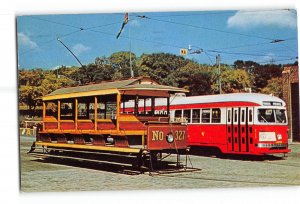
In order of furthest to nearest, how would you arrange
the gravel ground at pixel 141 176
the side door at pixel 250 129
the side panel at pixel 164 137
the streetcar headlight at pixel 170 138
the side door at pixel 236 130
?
the side door at pixel 236 130
the side door at pixel 250 129
the streetcar headlight at pixel 170 138
the side panel at pixel 164 137
the gravel ground at pixel 141 176

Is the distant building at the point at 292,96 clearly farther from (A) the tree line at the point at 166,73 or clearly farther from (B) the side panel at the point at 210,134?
(B) the side panel at the point at 210,134

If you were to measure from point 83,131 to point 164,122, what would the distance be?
3.55 ft

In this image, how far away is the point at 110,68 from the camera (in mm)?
7570

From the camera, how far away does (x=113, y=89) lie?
24.6 feet

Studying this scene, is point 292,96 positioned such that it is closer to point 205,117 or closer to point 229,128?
point 229,128

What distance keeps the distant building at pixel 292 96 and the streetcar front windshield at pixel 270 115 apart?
19cm

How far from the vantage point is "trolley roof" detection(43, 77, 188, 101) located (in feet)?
24.6

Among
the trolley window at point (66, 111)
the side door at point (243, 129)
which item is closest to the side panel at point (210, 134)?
the side door at point (243, 129)

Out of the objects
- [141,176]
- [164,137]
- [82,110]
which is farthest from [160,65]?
[141,176]

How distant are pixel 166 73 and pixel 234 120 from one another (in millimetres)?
1302

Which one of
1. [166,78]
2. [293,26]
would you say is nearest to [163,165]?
[166,78]

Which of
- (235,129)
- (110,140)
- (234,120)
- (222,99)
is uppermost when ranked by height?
(222,99)

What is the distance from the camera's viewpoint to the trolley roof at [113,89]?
24.6 feet

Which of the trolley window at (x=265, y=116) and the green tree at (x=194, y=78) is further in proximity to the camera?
the trolley window at (x=265, y=116)
